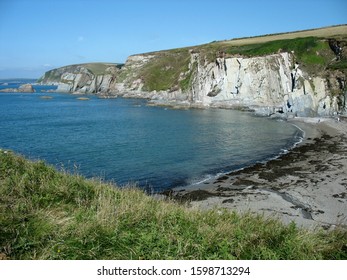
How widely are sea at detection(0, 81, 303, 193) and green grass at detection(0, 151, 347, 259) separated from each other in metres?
9.97

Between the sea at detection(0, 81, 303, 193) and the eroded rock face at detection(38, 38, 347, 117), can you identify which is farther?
the eroded rock face at detection(38, 38, 347, 117)

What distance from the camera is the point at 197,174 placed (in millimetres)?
26250

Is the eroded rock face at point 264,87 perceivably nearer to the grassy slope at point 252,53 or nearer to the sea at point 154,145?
the grassy slope at point 252,53

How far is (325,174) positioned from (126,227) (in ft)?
76.9

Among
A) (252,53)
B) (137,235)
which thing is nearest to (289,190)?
(137,235)

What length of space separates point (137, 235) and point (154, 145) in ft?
104

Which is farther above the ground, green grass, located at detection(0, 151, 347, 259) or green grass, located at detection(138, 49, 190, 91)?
green grass, located at detection(138, 49, 190, 91)

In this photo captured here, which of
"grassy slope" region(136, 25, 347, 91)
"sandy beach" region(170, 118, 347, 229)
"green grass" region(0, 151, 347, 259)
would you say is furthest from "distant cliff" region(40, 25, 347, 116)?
"green grass" region(0, 151, 347, 259)

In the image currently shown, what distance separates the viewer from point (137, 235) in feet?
19.6

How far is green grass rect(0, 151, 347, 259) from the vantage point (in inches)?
209

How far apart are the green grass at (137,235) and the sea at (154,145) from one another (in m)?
9.97

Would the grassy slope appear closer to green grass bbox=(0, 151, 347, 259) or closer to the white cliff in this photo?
the white cliff
